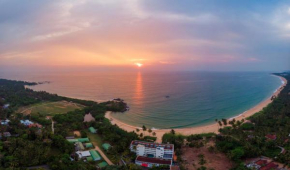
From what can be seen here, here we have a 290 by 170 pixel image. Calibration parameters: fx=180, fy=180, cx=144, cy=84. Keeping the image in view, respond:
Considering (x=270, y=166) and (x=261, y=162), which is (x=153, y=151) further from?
(x=270, y=166)

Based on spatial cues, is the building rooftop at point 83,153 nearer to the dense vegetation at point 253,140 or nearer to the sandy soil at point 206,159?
the dense vegetation at point 253,140

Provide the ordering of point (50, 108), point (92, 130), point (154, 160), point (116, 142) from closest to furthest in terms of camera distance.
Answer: point (154, 160) < point (116, 142) < point (92, 130) < point (50, 108)

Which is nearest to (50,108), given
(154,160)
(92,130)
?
(92,130)

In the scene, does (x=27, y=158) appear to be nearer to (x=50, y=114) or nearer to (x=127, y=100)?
(x=50, y=114)

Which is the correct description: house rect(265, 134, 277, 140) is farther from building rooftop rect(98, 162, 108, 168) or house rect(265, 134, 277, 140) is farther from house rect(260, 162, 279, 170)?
building rooftop rect(98, 162, 108, 168)

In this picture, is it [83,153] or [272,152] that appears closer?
[83,153]

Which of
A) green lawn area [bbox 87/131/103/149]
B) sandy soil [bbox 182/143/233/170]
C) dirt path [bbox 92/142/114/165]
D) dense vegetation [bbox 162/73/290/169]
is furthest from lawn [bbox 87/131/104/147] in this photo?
sandy soil [bbox 182/143/233/170]
